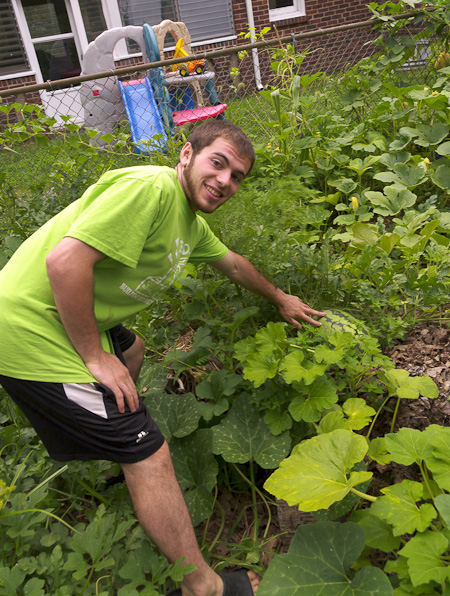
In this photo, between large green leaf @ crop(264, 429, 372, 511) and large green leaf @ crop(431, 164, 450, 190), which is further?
large green leaf @ crop(431, 164, 450, 190)

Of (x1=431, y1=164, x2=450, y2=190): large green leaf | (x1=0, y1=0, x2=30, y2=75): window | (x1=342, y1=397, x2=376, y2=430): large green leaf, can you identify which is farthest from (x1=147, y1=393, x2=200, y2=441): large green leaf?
(x1=0, y1=0, x2=30, y2=75): window

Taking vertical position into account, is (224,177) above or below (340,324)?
→ above

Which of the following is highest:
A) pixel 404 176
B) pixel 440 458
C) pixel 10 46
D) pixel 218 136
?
pixel 10 46

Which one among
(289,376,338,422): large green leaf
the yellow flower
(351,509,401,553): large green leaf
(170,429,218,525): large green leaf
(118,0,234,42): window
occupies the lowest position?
(170,429,218,525): large green leaf

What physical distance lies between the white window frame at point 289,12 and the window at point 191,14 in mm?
1008

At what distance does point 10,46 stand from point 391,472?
11.6 metres

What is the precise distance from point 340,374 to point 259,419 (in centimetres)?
39

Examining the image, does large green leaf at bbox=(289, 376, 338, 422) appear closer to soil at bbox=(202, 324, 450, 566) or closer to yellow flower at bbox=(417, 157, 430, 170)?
soil at bbox=(202, 324, 450, 566)

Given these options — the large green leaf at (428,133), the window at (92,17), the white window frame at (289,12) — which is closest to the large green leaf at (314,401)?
the large green leaf at (428,133)

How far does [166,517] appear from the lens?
1.56 m

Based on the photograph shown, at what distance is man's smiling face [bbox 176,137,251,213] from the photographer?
1.80m

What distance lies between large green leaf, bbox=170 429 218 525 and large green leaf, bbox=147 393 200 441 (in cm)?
6

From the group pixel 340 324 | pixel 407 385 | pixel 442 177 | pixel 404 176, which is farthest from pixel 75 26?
pixel 407 385

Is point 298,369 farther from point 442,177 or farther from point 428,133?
point 428,133
